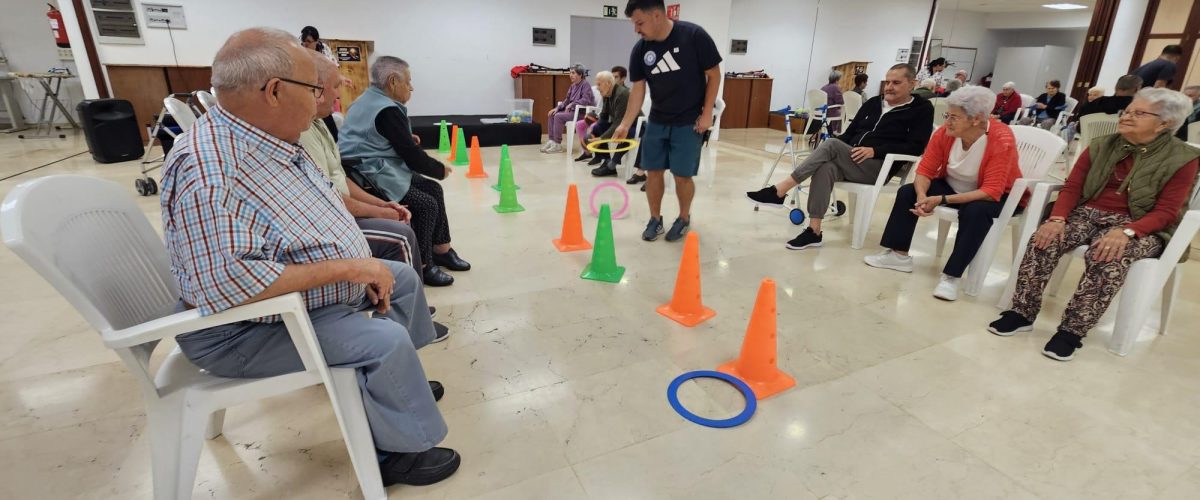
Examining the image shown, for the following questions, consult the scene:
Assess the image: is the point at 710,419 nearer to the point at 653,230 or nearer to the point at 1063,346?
the point at 1063,346

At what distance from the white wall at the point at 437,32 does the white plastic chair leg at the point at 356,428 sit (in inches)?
302

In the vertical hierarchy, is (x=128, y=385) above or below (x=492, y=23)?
below

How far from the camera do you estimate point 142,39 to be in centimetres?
660

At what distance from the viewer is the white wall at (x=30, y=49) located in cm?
745

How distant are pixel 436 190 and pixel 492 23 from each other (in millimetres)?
6490

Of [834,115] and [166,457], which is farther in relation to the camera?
[834,115]

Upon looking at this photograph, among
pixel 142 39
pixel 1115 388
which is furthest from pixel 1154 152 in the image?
pixel 142 39

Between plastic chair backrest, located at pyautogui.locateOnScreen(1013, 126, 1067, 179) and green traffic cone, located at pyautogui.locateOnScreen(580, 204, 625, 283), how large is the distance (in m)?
2.14

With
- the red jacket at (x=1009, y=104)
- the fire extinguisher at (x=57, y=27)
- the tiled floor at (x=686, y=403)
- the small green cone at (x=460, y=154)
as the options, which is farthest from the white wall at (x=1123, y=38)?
the fire extinguisher at (x=57, y=27)

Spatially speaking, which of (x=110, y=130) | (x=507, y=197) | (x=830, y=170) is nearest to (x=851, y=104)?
(x=830, y=170)

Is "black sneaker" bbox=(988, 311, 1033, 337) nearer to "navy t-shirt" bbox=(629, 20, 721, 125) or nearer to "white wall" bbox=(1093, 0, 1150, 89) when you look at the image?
"navy t-shirt" bbox=(629, 20, 721, 125)

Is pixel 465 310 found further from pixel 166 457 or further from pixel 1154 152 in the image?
pixel 1154 152

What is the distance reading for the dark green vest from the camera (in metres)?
2.10

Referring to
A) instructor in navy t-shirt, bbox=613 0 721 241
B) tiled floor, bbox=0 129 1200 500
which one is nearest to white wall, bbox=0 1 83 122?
tiled floor, bbox=0 129 1200 500
